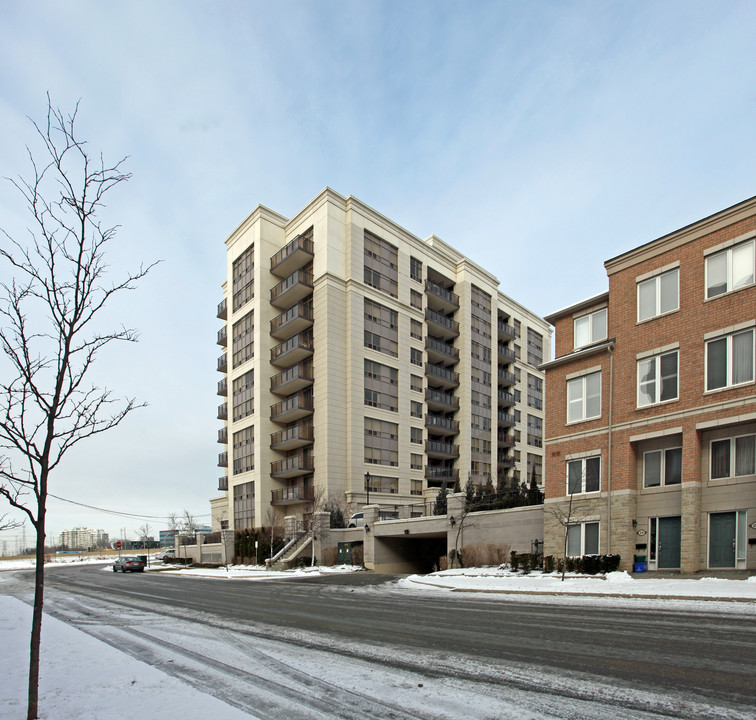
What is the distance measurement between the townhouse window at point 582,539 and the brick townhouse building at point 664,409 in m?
0.04

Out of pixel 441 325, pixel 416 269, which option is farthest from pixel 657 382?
pixel 416 269

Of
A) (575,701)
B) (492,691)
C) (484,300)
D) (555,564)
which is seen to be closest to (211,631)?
(492,691)

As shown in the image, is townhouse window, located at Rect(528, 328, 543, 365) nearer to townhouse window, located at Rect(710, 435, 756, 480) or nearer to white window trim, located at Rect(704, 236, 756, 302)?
white window trim, located at Rect(704, 236, 756, 302)

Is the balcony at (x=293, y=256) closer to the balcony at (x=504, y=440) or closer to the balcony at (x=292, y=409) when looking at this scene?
the balcony at (x=292, y=409)

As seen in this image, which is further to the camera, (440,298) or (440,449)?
A: (440,298)

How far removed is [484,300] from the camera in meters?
68.6

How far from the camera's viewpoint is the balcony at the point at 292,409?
52375 millimetres

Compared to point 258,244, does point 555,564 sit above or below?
below

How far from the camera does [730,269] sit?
2125 cm

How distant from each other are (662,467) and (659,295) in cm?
668

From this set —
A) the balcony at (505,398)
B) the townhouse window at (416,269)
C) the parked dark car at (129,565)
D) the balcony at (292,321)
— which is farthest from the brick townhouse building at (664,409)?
the balcony at (505,398)

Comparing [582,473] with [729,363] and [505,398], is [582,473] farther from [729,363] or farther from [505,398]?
[505,398]

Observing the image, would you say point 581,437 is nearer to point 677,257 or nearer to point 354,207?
point 677,257

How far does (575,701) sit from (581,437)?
792 inches
